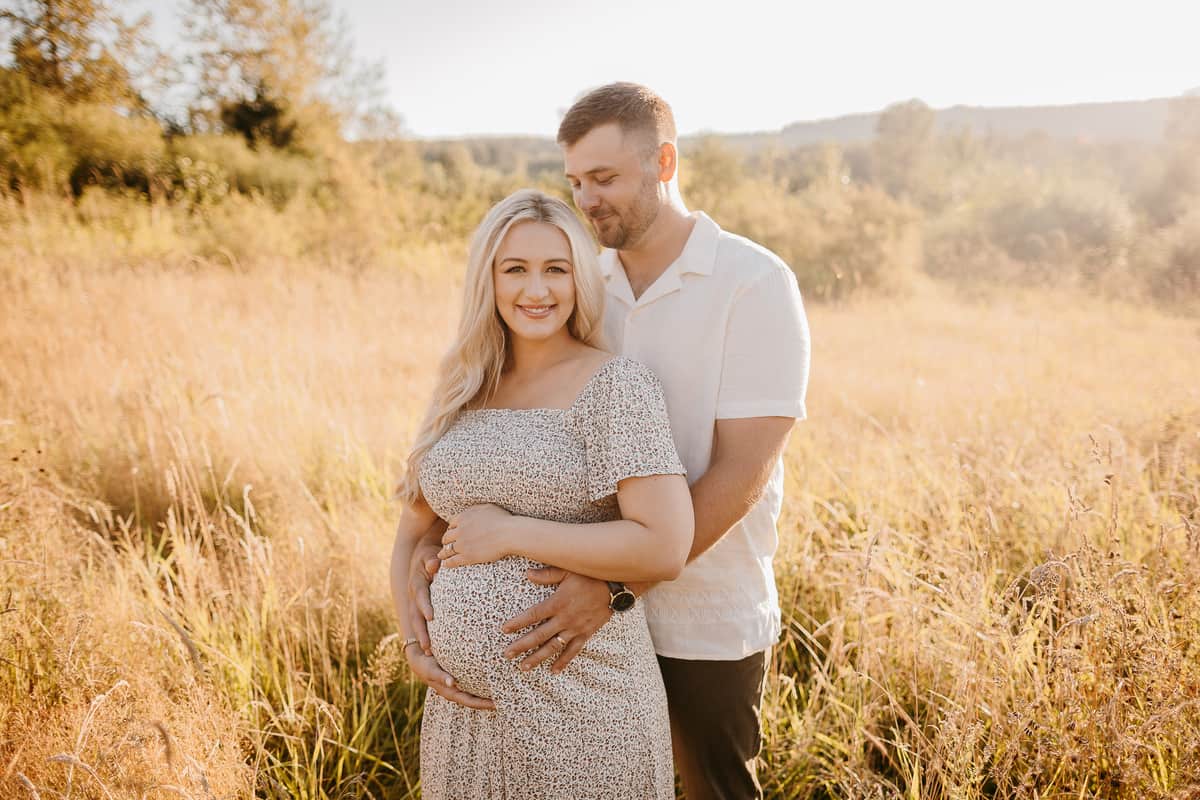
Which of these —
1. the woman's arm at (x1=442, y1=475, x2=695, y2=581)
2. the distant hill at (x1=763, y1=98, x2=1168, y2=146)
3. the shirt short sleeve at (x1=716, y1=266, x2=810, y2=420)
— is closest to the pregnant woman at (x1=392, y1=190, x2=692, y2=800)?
the woman's arm at (x1=442, y1=475, x2=695, y2=581)

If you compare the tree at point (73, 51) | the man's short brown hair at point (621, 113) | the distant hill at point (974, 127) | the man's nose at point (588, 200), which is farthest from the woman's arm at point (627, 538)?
the distant hill at point (974, 127)

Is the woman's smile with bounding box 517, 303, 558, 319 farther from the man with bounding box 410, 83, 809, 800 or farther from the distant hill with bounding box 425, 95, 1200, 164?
the distant hill with bounding box 425, 95, 1200, 164

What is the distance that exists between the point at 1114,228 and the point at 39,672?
2056 cm

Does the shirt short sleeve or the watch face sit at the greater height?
the shirt short sleeve

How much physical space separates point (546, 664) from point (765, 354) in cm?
95

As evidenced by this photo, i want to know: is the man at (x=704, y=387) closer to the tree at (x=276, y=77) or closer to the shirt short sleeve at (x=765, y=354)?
the shirt short sleeve at (x=765, y=354)

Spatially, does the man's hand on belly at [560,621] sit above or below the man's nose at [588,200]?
below

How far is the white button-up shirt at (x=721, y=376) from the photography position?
6.29ft

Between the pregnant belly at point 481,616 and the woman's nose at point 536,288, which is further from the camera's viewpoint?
the woman's nose at point 536,288

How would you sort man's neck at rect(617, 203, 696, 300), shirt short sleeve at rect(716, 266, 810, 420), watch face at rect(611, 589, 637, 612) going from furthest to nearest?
1. man's neck at rect(617, 203, 696, 300)
2. shirt short sleeve at rect(716, 266, 810, 420)
3. watch face at rect(611, 589, 637, 612)

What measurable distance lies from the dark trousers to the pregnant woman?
0.66 ft

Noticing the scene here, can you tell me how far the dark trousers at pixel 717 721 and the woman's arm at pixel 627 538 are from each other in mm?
503

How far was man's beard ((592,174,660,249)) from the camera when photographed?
82.4 inches

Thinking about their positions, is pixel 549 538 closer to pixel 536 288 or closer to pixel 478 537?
pixel 478 537
